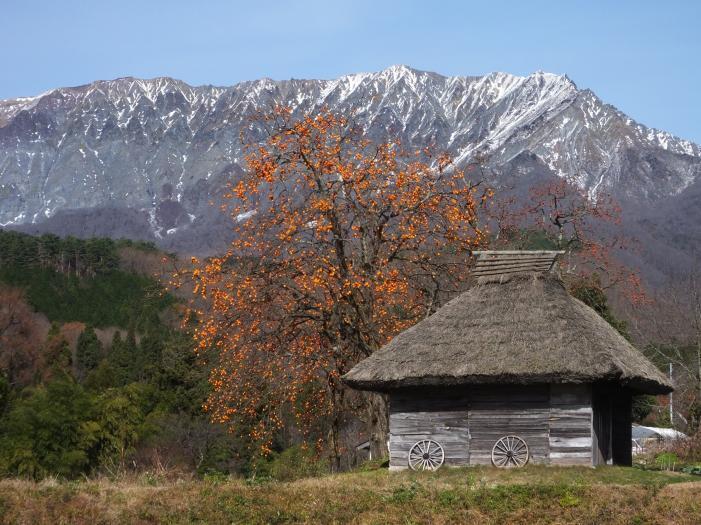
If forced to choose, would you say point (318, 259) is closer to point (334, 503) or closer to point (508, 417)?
point (508, 417)

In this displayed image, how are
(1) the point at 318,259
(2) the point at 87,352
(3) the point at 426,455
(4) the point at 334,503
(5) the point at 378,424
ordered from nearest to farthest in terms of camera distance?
(4) the point at 334,503 < (3) the point at 426,455 < (1) the point at 318,259 < (5) the point at 378,424 < (2) the point at 87,352

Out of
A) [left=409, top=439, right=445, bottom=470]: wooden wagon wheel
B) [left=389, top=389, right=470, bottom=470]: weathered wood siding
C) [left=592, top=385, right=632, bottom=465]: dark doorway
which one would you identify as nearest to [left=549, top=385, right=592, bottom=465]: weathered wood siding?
[left=592, top=385, right=632, bottom=465]: dark doorway

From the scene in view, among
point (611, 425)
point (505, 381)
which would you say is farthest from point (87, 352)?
point (505, 381)

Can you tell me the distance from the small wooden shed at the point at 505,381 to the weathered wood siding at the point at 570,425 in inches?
0.9

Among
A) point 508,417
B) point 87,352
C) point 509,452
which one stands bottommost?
point 509,452

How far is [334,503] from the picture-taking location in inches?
643

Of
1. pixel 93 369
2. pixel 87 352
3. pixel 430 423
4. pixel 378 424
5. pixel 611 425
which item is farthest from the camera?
pixel 87 352

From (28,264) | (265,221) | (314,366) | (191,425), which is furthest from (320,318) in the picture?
(28,264)

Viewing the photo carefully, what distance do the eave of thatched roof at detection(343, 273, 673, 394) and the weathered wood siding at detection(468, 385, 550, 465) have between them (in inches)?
32.5

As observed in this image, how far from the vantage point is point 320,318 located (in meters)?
26.8

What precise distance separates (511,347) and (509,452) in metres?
2.33

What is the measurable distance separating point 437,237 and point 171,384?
41.1 m

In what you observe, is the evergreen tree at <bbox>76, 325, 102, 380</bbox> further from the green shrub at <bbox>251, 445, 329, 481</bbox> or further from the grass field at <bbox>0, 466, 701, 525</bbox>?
the grass field at <bbox>0, 466, 701, 525</bbox>

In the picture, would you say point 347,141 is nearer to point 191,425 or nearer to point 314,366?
point 314,366
